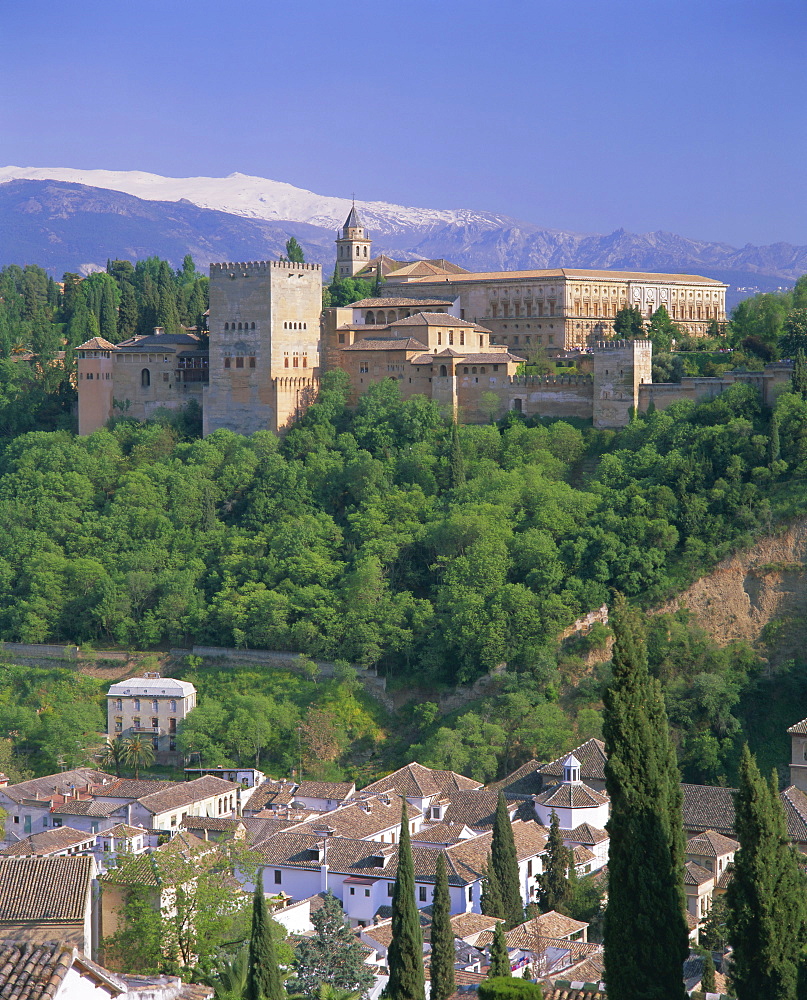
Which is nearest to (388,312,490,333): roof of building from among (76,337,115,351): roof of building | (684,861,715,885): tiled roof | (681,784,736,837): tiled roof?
(76,337,115,351): roof of building

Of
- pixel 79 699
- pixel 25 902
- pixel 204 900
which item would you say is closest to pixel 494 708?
pixel 79 699

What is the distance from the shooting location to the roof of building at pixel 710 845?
110 feet

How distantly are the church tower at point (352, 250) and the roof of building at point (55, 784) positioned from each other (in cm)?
3502

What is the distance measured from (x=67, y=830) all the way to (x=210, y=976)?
1157 centimetres

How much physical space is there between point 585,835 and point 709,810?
2.85m

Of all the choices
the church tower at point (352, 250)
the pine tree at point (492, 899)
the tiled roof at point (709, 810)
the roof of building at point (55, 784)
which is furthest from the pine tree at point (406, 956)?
the church tower at point (352, 250)

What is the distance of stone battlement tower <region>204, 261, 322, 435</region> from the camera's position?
50.6m

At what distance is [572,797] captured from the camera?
3616cm

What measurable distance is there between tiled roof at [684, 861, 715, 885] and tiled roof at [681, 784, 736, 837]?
1.93 m

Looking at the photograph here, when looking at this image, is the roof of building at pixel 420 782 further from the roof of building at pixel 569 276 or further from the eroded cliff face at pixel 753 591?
the roof of building at pixel 569 276

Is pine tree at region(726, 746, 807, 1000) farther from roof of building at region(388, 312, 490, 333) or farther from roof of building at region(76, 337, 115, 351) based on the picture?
roof of building at region(76, 337, 115, 351)

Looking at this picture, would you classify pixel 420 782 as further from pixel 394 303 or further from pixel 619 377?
pixel 394 303

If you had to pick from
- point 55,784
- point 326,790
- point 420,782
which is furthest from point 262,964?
point 55,784

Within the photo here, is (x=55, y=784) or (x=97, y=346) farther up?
(x=97, y=346)
